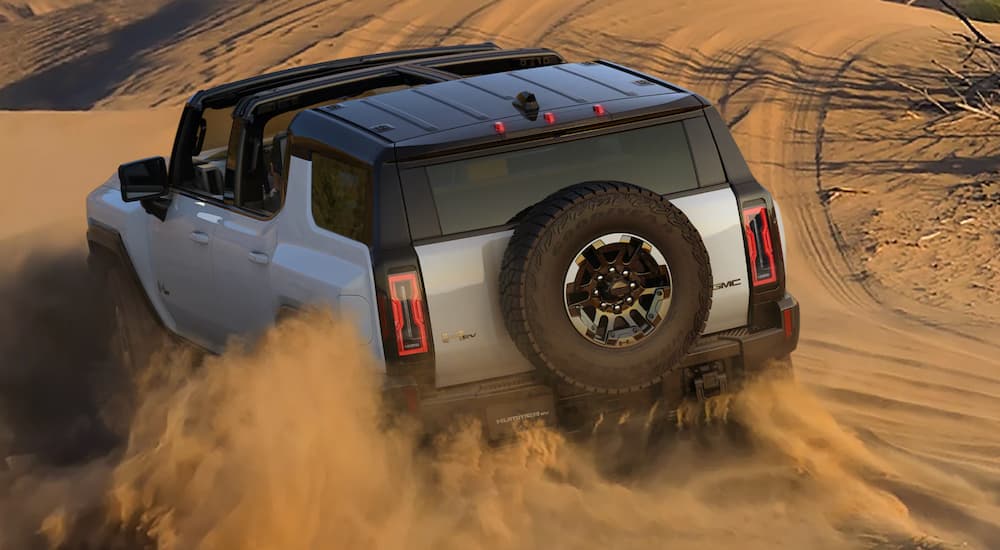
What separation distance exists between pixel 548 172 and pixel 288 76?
2.06 metres

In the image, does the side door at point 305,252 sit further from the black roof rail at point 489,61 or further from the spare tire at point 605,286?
the black roof rail at point 489,61

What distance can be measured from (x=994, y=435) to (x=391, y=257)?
11.1 ft

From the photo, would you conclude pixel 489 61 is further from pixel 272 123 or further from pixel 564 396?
pixel 564 396

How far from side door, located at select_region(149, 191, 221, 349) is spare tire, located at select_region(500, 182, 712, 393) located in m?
1.88

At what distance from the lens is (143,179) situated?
6746 mm

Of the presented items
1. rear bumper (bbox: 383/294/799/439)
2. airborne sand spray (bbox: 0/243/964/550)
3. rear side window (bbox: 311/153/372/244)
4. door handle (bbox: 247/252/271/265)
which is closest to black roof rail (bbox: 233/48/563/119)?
door handle (bbox: 247/252/271/265)

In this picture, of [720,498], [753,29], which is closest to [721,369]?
[720,498]

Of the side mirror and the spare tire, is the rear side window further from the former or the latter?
the side mirror

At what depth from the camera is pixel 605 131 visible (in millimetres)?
5469

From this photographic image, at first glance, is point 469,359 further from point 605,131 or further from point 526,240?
point 605,131

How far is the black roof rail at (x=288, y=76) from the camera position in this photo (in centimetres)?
688

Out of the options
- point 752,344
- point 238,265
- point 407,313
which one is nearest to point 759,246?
point 752,344

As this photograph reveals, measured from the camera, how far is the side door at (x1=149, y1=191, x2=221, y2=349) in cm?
649

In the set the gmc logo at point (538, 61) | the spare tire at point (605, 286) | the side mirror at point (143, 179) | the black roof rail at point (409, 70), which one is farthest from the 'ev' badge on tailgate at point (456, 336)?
the gmc logo at point (538, 61)
